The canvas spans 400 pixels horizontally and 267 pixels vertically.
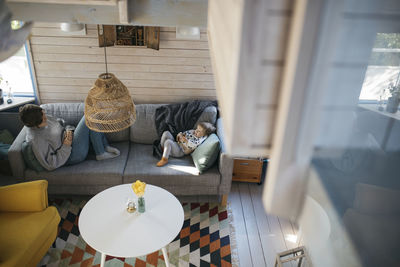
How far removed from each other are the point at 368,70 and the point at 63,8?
1.01 metres

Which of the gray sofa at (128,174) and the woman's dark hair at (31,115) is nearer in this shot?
the woman's dark hair at (31,115)

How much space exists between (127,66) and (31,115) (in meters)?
1.16

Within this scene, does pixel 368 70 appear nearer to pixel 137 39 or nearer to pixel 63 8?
pixel 63 8

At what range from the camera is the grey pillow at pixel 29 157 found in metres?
2.78

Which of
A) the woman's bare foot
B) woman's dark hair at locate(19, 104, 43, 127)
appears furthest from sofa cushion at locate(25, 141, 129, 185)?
woman's dark hair at locate(19, 104, 43, 127)

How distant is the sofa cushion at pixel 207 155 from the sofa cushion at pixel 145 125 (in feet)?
2.23

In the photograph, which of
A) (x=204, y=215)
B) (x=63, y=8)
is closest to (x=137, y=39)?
(x=204, y=215)

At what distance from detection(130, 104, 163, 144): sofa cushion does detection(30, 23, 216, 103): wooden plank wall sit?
8.2 inches

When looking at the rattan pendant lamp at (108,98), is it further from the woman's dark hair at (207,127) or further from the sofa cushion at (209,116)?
the sofa cushion at (209,116)

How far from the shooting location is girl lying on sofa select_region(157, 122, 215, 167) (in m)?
3.17

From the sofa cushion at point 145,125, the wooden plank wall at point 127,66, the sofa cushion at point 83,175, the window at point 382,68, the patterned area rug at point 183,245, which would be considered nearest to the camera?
the window at point 382,68

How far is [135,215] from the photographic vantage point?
239 cm

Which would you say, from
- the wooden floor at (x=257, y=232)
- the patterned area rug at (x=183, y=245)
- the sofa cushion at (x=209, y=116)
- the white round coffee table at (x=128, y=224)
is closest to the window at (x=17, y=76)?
the patterned area rug at (x=183, y=245)

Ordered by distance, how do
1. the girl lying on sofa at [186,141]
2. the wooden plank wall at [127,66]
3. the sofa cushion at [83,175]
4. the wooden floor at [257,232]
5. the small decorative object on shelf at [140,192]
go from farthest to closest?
the wooden plank wall at [127,66], the girl lying on sofa at [186,141], the sofa cushion at [83,175], the wooden floor at [257,232], the small decorative object on shelf at [140,192]
